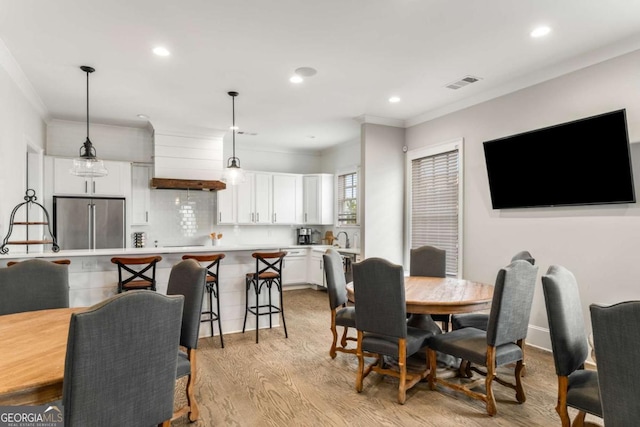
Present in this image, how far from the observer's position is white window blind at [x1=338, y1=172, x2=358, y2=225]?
7051 mm

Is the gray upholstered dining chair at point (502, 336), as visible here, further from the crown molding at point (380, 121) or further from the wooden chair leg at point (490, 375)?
the crown molding at point (380, 121)

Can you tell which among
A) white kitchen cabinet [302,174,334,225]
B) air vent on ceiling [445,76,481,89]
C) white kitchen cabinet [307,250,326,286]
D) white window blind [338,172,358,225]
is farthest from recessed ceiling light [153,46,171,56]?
white kitchen cabinet [302,174,334,225]

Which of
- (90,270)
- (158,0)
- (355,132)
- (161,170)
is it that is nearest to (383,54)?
(158,0)

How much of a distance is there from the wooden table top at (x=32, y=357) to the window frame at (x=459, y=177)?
4.22 m

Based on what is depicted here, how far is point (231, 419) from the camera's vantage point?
2.50m

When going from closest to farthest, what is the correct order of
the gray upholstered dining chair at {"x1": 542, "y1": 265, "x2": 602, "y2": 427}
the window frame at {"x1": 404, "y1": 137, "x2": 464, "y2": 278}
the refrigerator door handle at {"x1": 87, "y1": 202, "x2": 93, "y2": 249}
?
the gray upholstered dining chair at {"x1": 542, "y1": 265, "x2": 602, "y2": 427} → the window frame at {"x1": 404, "y1": 137, "x2": 464, "y2": 278} → the refrigerator door handle at {"x1": 87, "y1": 202, "x2": 93, "y2": 249}

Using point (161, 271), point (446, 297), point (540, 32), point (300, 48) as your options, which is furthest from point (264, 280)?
point (540, 32)

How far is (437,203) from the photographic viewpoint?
17.1ft

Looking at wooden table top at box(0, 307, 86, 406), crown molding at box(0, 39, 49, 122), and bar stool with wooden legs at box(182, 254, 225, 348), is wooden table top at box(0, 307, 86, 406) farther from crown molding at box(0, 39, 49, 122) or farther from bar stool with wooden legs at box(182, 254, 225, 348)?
crown molding at box(0, 39, 49, 122)

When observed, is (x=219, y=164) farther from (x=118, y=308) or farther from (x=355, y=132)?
(x=118, y=308)

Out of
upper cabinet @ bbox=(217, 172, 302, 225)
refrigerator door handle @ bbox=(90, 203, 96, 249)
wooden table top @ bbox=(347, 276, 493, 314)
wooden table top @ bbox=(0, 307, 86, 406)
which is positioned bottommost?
wooden table top @ bbox=(347, 276, 493, 314)

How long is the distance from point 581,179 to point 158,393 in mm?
3843

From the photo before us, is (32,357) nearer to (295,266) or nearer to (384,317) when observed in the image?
(384,317)

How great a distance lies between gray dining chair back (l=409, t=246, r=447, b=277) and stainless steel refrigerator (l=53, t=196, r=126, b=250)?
4339 mm
